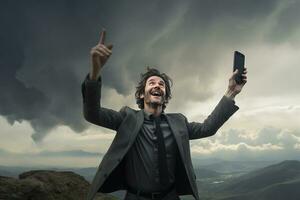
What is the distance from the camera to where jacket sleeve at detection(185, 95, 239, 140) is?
6.92 m

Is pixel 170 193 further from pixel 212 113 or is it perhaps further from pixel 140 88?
pixel 140 88

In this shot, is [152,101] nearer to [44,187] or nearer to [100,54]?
[100,54]

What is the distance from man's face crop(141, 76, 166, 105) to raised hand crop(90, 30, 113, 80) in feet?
4.67

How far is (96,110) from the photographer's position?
601 centimetres

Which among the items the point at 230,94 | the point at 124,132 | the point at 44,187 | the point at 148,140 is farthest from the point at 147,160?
the point at 44,187

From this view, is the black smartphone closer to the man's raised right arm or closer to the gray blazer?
the gray blazer

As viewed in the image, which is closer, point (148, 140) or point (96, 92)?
point (96, 92)

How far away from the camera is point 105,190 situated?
20.7ft

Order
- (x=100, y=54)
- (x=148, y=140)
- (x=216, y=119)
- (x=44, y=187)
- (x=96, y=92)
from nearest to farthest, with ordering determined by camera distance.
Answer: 1. (x=100, y=54)
2. (x=96, y=92)
3. (x=148, y=140)
4. (x=216, y=119)
5. (x=44, y=187)

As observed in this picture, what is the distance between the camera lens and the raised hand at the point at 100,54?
18.2 feet

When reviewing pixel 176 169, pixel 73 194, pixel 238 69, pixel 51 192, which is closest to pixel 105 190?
pixel 176 169

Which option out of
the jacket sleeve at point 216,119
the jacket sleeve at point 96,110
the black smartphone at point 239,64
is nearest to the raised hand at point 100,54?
the jacket sleeve at point 96,110

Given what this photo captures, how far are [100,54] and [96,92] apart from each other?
64 centimetres

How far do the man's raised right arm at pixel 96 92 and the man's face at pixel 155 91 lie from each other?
80 cm
